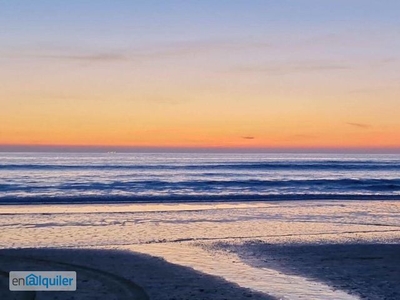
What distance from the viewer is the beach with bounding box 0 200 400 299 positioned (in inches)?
388

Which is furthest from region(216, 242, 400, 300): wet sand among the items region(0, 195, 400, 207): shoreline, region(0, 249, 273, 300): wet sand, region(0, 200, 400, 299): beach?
region(0, 195, 400, 207): shoreline

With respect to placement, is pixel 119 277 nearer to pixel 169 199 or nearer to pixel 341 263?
pixel 341 263

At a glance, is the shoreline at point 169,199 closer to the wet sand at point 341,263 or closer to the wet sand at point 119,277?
the wet sand at point 341,263

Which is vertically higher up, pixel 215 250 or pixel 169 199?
pixel 215 250

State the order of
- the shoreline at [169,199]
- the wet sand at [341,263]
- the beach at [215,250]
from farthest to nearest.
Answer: the shoreline at [169,199], the wet sand at [341,263], the beach at [215,250]

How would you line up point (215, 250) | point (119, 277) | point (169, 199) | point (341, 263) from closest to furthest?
1. point (119, 277)
2. point (341, 263)
3. point (215, 250)
4. point (169, 199)

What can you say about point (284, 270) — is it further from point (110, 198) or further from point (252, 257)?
point (110, 198)

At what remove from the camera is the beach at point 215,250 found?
9844 millimetres

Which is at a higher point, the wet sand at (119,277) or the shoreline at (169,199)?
the wet sand at (119,277)

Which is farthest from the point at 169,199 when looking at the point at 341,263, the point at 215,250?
the point at 341,263

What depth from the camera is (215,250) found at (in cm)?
1382

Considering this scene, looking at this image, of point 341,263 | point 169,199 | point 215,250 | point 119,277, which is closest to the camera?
point 119,277

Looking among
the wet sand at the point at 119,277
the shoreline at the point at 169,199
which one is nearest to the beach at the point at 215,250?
the wet sand at the point at 119,277

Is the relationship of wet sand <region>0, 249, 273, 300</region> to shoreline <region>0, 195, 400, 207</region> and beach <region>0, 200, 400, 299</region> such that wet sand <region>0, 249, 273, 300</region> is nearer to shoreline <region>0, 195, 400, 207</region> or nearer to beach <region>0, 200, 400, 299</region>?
beach <region>0, 200, 400, 299</region>
